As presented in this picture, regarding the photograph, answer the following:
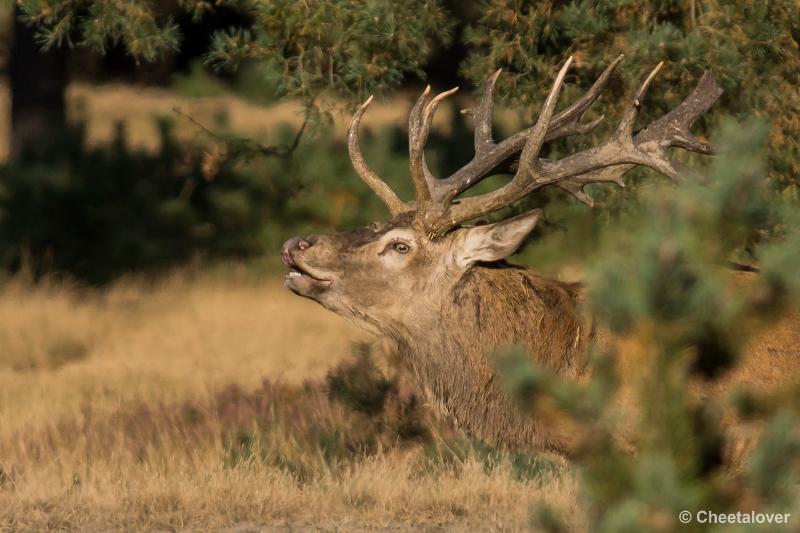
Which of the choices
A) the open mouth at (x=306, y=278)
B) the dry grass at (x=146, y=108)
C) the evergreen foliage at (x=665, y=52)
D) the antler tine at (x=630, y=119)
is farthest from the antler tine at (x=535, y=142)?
the dry grass at (x=146, y=108)

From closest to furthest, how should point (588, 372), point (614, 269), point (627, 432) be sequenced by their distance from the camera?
point (614, 269), point (627, 432), point (588, 372)

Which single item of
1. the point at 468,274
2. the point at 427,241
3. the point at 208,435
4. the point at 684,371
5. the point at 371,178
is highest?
the point at 684,371

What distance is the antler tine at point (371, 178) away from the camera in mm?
7230

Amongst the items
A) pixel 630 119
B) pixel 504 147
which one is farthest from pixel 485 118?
pixel 630 119

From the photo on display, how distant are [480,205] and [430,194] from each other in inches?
9.9

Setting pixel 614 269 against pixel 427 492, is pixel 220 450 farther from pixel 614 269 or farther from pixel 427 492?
pixel 614 269

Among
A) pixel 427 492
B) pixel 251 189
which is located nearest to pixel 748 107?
pixel 427 492

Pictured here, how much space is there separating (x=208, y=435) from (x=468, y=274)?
2.28 meters

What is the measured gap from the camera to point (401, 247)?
6.96 m

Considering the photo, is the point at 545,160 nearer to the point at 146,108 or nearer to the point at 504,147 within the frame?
the point at 504,147

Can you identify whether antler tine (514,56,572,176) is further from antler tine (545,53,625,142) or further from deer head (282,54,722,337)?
antler tine (545,53,625,142)

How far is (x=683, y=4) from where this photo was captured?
876 centimetres

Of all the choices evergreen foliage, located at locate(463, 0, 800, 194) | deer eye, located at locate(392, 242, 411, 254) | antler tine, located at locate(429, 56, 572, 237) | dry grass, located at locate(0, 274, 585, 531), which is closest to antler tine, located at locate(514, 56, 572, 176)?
antler tine, located at locate(429, 56, 572, 237)

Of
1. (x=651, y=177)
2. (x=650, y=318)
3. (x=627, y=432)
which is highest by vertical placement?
(x=650, y=318)
